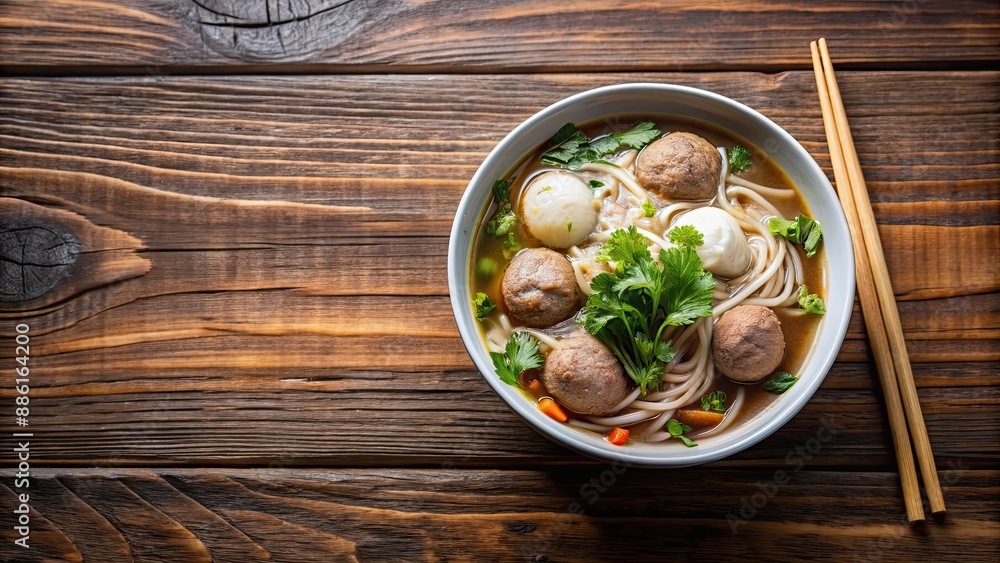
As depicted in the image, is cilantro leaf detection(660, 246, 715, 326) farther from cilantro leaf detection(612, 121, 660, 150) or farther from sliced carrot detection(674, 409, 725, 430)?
cilantro leaf detection(612, 121, 660, 150)

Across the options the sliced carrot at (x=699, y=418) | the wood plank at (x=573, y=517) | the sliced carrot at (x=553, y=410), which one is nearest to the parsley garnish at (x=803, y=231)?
the sliced carrot at (x=699, y=418)

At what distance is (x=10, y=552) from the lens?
2619 mm

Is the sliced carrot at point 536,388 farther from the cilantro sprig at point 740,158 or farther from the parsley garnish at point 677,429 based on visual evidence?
the cilantro sprig at point 740,158

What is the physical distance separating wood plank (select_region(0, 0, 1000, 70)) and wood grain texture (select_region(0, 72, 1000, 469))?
0.08 meters

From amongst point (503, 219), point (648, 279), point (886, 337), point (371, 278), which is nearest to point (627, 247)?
point (648, 279)

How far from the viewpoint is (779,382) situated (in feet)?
7.52

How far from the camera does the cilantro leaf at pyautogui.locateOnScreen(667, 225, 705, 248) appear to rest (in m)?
2.22

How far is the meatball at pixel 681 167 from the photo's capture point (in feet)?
7.58

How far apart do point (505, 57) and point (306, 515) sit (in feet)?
6.66

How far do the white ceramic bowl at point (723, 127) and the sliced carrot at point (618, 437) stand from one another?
3 centimetres

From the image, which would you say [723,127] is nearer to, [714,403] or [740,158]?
[740,158]

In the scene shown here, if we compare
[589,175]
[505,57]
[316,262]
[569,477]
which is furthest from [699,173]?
[316,262]

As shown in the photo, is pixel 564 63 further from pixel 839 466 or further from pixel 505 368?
pixel 839 466

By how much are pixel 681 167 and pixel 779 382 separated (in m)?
0.82
